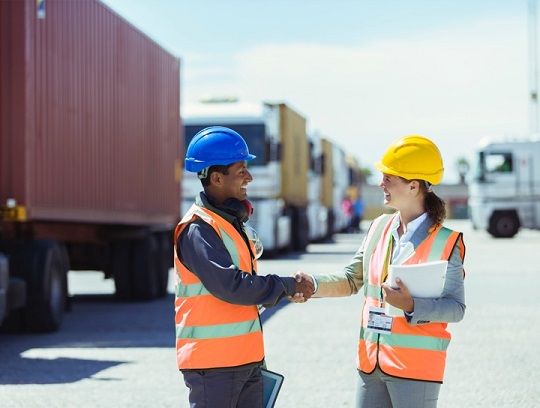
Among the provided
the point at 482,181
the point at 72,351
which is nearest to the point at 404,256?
the point at 72,351

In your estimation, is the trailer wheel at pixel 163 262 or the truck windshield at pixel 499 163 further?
the truck windshield at pixel 499 163

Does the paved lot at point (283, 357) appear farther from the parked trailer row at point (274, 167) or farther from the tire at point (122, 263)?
the parked trailer row at point (274, 167)

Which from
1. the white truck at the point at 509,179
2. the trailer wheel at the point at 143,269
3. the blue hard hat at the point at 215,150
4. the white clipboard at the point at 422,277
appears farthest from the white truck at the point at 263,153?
the white clipboard at the point at 422,277

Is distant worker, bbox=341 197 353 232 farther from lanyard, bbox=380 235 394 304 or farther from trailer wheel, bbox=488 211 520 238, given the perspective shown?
lanyard, bbox=380 235 394 304

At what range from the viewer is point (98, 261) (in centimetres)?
1727

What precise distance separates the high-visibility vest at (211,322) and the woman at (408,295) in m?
0.45

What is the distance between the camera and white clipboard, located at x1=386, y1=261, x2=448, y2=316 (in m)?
4.32

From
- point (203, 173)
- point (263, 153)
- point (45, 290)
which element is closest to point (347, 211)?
point (263, 153)

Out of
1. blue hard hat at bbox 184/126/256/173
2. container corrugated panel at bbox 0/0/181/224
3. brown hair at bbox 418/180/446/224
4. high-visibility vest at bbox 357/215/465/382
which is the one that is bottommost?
high-visibility vest at bbox 357/215/465/382

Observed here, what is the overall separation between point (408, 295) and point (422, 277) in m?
0.09

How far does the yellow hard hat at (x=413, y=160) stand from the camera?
4.57 metres

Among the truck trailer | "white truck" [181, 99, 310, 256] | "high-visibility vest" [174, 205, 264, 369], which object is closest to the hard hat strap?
"high-visibility vest" [174, 205, 264, 369]

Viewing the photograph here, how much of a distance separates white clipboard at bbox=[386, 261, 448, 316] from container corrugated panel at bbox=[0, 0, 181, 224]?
27.3 feet

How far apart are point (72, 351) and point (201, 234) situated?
23.3 ft
